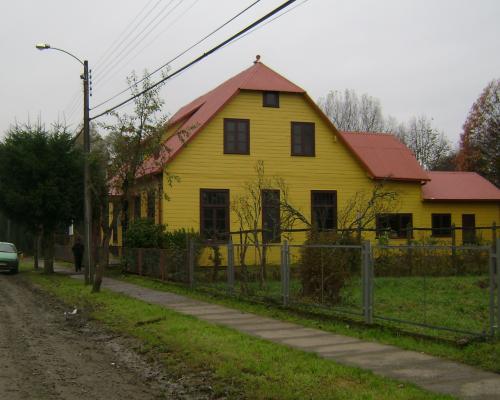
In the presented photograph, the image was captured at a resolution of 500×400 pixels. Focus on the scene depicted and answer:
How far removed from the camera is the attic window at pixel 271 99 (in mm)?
28312

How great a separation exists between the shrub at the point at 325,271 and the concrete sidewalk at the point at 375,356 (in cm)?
142

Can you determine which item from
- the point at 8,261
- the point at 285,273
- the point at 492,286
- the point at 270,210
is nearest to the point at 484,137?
the point at 270,210

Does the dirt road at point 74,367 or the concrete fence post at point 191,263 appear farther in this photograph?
the concrete fence post at point 191,263

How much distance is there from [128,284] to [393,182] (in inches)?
550

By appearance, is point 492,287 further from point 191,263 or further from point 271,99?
point 271,99

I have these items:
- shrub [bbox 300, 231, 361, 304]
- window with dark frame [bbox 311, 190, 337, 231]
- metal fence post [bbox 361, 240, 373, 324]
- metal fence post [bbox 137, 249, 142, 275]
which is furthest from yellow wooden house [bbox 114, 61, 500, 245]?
metal fence post [bbox 361, 240, 373, 324]

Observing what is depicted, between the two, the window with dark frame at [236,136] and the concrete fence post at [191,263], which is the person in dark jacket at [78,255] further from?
the concrete fence post at [191,263]

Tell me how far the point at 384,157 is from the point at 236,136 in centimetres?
838

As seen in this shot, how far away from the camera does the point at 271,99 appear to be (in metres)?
28.5

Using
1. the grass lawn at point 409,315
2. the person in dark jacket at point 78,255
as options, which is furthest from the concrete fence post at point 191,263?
the person in dark jacket at point 78,255

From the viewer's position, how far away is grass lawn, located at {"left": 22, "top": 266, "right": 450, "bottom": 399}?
7262 millimetres

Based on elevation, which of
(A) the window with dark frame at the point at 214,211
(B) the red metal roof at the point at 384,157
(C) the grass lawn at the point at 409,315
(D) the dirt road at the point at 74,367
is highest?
(B) the red metal roof at the point at 384,157

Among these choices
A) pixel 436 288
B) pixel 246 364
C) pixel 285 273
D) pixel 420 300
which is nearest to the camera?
pixel 246 364

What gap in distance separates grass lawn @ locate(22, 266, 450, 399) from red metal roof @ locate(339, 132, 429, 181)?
1827 cm
